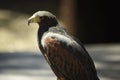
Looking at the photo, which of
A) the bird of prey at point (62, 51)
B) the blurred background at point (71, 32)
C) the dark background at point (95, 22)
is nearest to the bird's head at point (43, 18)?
the bird of prey at point (62, 51)

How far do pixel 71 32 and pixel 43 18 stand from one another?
227 inches

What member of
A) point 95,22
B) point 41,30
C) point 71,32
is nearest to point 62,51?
point 41,30

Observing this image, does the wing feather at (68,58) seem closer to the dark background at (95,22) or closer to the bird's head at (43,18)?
the bird's head at (43,18)

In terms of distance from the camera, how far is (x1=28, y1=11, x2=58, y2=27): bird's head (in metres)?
3.28

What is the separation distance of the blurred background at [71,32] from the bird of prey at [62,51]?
352 cm

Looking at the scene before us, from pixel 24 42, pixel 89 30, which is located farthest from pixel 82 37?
pixel 24 42

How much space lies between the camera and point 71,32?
9.03 m

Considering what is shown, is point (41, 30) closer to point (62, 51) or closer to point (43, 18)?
point (43, 18)

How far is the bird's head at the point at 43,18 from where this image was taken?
3.28 metres

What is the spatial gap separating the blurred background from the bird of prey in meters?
3.52

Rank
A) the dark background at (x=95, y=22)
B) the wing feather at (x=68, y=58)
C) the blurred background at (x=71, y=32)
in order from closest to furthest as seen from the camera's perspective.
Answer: the wing feather at (x=68, y=58) < the blurred background at (x=71, y=32) < the dark background at (x=95, y=22)

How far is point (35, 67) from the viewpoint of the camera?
23.8 ft

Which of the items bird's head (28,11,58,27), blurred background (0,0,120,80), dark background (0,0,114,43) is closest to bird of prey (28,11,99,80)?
bird's head (28,11,58,27)

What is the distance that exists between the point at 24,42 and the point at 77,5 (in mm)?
1063
